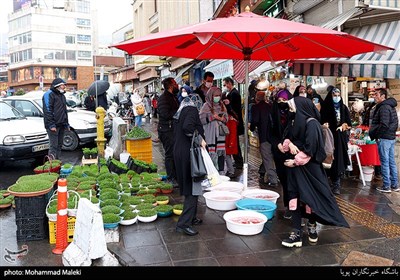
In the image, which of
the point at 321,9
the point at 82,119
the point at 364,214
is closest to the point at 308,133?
the point at 364,214

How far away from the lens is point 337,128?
7.02 metres

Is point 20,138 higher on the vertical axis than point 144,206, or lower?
higher

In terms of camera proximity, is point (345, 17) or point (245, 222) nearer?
point (245, 222)

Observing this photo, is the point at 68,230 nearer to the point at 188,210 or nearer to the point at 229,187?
the point at 188,210

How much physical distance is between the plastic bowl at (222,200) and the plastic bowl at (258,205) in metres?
0.23

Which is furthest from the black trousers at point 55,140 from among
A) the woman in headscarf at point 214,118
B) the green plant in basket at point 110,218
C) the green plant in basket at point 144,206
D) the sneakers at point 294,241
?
the sneakers at point 294,241

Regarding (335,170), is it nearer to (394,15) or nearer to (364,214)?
(364,214)

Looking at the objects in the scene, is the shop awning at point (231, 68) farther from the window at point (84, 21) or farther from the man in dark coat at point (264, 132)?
the window at point (84, 21)

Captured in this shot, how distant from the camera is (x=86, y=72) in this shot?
75.4 meters

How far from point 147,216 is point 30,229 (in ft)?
5.32

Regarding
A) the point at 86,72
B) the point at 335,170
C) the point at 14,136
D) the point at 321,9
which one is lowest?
the point at 335,170

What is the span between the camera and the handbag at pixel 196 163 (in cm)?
465

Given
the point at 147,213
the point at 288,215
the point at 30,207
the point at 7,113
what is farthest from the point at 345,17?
the point at 7,113
